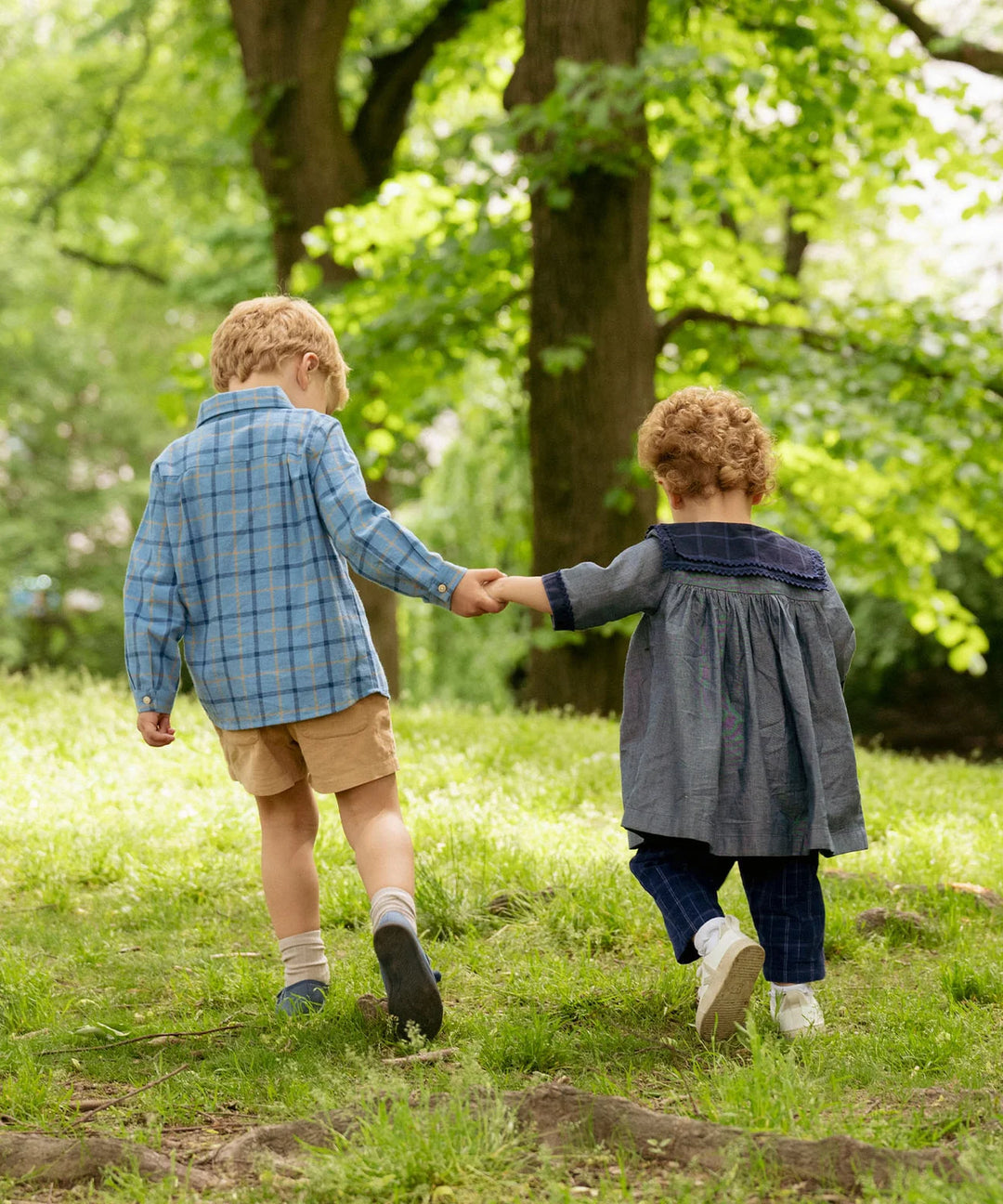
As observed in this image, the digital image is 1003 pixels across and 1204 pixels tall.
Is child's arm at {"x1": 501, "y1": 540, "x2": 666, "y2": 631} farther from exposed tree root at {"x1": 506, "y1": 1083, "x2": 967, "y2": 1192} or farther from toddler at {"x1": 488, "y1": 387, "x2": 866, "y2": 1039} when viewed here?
exposed tree root at {"x1": 506, "y1": 1083, "x2": 967, "y2": 1192}

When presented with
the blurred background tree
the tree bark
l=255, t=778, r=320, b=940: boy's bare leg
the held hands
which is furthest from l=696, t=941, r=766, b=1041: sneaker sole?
the tree bark

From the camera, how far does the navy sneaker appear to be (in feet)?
10.8

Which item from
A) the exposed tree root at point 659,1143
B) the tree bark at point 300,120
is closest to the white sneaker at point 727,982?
the exposed tree root at point 659,1143

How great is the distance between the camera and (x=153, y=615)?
3330mm

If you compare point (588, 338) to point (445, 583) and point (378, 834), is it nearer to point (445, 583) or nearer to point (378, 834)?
point (445, 583)

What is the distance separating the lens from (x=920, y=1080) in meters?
2.78

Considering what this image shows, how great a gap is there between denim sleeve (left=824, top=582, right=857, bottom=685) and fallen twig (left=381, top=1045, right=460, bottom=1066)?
142 cm

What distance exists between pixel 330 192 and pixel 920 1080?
9817mm

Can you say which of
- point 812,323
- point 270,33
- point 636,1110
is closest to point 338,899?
point 636,1110

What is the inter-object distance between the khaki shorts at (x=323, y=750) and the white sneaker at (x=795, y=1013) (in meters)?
1.17

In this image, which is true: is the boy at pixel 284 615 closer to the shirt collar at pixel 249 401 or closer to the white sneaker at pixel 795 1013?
the shirt collar at pixel 249 401

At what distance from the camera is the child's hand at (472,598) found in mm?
3225

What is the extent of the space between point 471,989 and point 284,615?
3.92 ft

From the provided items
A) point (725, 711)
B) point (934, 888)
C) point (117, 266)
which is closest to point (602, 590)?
point (725, 711)
